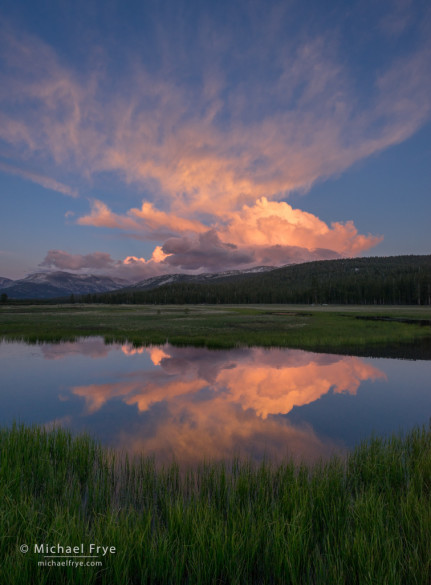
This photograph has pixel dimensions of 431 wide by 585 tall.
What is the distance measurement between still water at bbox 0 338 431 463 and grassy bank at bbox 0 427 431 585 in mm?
2689

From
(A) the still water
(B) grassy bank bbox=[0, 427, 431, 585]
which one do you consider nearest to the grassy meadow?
(B) grassy bank bbox=[0, 427, 431, 585]

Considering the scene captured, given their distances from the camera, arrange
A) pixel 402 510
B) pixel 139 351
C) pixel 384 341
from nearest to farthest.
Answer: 1. pixel 402 510
2. pixel 139 351
3. pixel 384 341

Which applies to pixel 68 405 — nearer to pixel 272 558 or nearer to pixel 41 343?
pixel 272 558

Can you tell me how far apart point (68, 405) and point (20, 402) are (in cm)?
283

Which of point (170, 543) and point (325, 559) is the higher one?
point (170, 543)

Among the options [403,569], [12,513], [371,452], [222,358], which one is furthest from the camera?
[222,358]

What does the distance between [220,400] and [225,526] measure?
38.2 feet

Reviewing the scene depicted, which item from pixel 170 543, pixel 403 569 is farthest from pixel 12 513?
pixel 403 569

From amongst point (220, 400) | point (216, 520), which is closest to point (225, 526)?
point (216, 520)

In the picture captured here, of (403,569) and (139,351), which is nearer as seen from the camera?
(403,569)

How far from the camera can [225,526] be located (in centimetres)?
572

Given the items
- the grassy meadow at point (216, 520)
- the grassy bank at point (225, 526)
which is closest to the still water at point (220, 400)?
the grassy meadow at point (216, 520)

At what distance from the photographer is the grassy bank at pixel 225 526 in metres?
4.94

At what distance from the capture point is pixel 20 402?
16.8 metres
